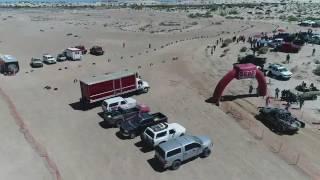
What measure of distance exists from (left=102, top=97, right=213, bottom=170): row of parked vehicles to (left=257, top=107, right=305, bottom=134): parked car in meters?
6.86

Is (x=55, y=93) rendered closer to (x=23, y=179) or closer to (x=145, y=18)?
(x=23, y=179)

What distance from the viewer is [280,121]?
3108 cm

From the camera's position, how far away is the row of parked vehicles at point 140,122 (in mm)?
25438

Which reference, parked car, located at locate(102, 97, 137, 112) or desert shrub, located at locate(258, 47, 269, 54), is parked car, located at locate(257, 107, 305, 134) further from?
desert shrub, located at locate(258, 47, 269, 54)

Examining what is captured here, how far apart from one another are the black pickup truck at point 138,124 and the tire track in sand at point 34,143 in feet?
19.8

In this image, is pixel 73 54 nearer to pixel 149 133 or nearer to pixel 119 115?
pixel 119 115

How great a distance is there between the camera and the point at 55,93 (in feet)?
137

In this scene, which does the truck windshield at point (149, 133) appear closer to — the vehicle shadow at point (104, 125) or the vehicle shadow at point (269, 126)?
the vehicle shadow at point (104, 125)

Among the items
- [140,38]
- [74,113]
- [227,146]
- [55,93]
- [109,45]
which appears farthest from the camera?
[140,38]

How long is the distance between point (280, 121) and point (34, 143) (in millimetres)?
19239

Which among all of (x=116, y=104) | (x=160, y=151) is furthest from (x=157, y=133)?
(x=116, y=104)

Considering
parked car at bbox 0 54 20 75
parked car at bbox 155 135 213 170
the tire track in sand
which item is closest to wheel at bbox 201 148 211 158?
parked car at bbox 155 135 213 170

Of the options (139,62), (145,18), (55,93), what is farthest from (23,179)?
(145,18)

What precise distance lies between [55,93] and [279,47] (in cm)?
3563
